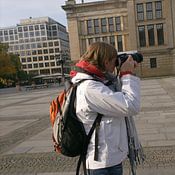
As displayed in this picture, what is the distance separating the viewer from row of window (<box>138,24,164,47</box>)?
2215 inches

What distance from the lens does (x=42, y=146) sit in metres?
7.60

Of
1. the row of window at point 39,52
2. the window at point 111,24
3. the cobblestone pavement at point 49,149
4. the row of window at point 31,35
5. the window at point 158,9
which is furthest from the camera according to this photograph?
the row of window at point 31,35

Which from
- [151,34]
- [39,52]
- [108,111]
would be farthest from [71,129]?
[39,52]

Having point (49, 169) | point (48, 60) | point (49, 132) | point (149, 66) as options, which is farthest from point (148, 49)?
point (48, 60)

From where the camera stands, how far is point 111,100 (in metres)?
2.45

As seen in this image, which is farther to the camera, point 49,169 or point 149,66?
point 149,66

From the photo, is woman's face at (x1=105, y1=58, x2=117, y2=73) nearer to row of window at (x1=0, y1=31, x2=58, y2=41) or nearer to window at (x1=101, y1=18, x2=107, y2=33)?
window at (x1=101, y1=18, x2=107, y2=33)

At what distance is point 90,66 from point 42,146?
17.6 feet

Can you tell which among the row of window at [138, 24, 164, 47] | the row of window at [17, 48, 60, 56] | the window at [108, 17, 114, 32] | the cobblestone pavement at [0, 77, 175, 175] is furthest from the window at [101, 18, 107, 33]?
the row of window at [17, 48, 60, 56]

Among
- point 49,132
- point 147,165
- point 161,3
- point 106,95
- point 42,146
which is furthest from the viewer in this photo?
point 161,3

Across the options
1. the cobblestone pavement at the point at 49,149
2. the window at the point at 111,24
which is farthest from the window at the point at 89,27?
the cobblestone pavement at the point at 49,149

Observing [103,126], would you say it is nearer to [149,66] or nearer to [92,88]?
[92,88]

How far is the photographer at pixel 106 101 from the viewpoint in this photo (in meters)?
2.47

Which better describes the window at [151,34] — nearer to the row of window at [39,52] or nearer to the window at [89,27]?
the window at [89,27]
